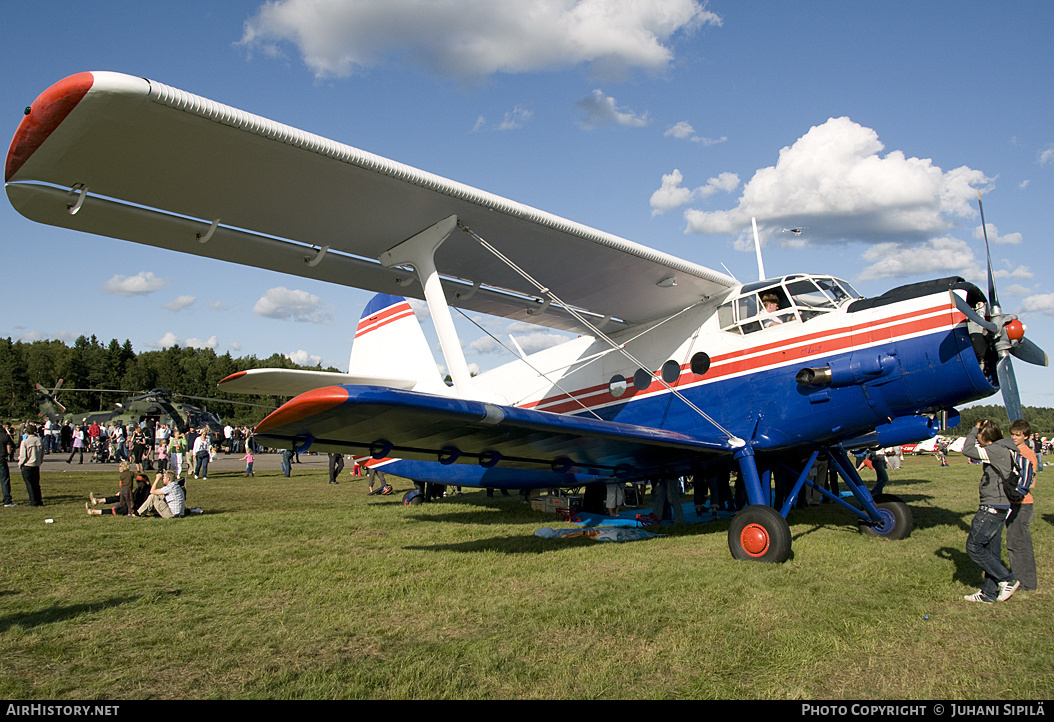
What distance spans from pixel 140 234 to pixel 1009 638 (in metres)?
8.45

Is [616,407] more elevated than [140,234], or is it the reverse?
[140,234]

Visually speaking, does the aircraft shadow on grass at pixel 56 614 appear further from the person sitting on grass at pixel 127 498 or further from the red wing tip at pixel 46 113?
the person sitting on grass at pixel 127 498

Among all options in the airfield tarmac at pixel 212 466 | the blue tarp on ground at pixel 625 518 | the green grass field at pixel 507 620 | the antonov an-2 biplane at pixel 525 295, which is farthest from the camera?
the airfield tarmac at pixel 212 466

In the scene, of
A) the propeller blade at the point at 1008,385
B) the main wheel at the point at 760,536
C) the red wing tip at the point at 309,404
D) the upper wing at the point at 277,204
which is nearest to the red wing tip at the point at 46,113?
the upper wing at the point at 277,204

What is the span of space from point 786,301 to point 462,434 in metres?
4.26

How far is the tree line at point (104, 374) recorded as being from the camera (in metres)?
68.8

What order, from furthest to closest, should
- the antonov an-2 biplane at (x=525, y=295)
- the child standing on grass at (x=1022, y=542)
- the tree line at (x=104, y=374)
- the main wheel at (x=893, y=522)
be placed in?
the tree line at (x=104, y=374)
the main wheel at (x=893, y=522)
the antonov an-2 biplane at (x=525, y=295)
the child standing on grass at (x=1022, y=542)

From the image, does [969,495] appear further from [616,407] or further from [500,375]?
[500,375]

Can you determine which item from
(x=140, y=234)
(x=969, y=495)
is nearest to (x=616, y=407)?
(x=140, y=234)

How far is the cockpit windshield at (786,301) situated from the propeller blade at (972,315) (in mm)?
1144

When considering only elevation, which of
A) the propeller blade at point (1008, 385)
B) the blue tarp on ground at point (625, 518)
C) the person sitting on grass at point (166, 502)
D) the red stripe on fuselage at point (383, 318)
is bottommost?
the blue tarp on ground at point (625, 518)

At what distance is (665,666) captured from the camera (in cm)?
340

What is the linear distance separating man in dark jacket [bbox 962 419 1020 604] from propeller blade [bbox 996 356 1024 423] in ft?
6.53

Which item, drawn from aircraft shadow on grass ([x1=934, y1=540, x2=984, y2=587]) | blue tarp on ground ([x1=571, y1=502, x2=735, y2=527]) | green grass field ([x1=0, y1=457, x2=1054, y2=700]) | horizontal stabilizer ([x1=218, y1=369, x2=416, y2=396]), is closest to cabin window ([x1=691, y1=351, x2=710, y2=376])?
green grass field ([x1=0, y1=457, x2=1054, y2=700])
